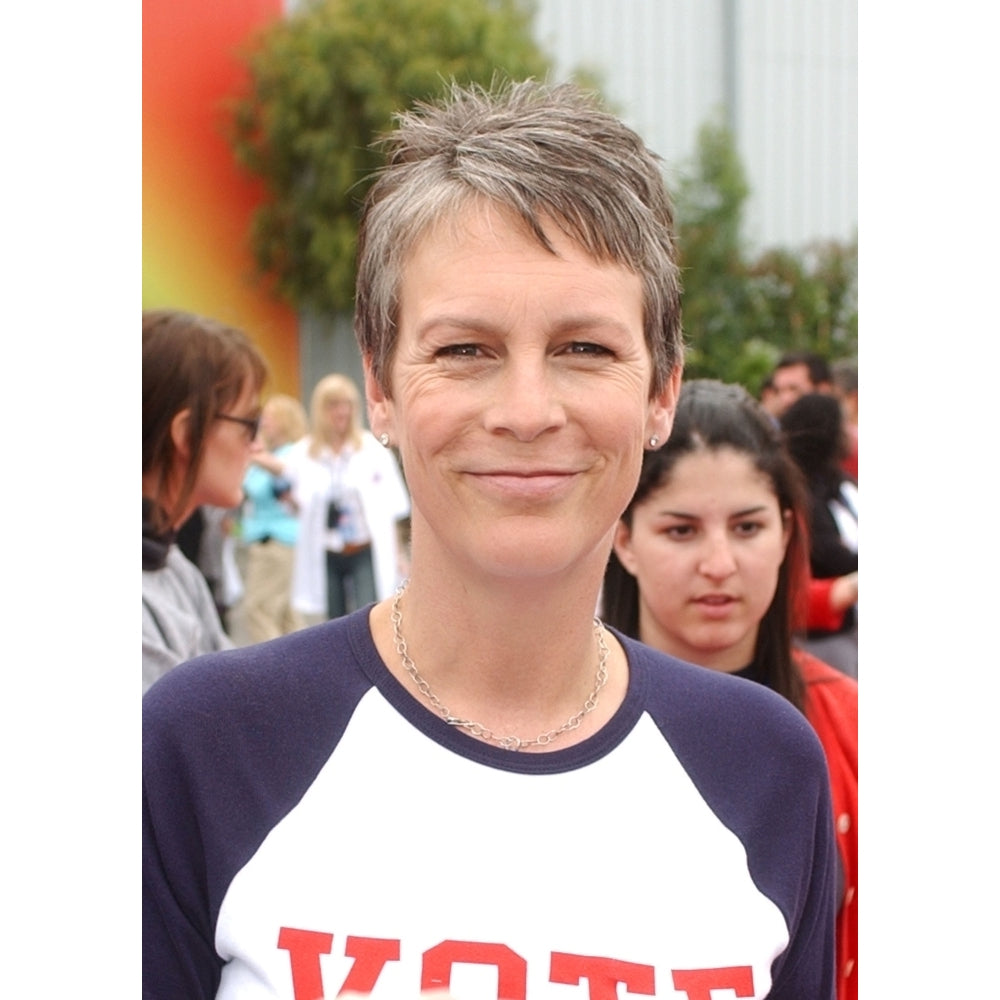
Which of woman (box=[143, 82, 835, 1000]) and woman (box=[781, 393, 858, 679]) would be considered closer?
woman (box=[143, 82, 835, 1000])

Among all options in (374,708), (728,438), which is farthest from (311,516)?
(374,708)

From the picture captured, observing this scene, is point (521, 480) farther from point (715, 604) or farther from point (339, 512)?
point (339, 512)

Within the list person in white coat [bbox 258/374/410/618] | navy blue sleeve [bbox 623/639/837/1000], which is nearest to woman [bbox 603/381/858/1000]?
navy blue sleeve [bbox 623/639/837/1000]

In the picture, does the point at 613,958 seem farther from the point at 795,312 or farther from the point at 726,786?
the point at 795,312

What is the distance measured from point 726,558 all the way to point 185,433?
48.9 inches

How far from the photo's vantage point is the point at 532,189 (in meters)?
1.28

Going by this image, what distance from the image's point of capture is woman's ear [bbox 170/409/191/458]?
303 cm

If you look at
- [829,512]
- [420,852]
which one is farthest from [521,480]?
[829,512]

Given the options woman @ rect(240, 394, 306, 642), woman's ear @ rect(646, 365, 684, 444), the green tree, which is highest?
the green tree

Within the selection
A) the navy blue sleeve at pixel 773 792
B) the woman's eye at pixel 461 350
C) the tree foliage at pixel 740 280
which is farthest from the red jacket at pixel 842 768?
the tree foliage at pixel 740 280

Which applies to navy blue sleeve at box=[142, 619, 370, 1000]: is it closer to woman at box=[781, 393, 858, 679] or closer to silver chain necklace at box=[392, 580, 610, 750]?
silver chain necklace at box=[392, 580, 610, 750]

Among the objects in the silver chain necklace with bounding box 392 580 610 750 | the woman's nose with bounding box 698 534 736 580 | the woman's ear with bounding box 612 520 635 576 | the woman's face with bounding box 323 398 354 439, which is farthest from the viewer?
the woman's face with bounding box 323 398 354 439

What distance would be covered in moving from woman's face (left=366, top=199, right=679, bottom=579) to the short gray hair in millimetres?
22

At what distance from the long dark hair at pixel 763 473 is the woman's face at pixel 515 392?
1.08 meters
